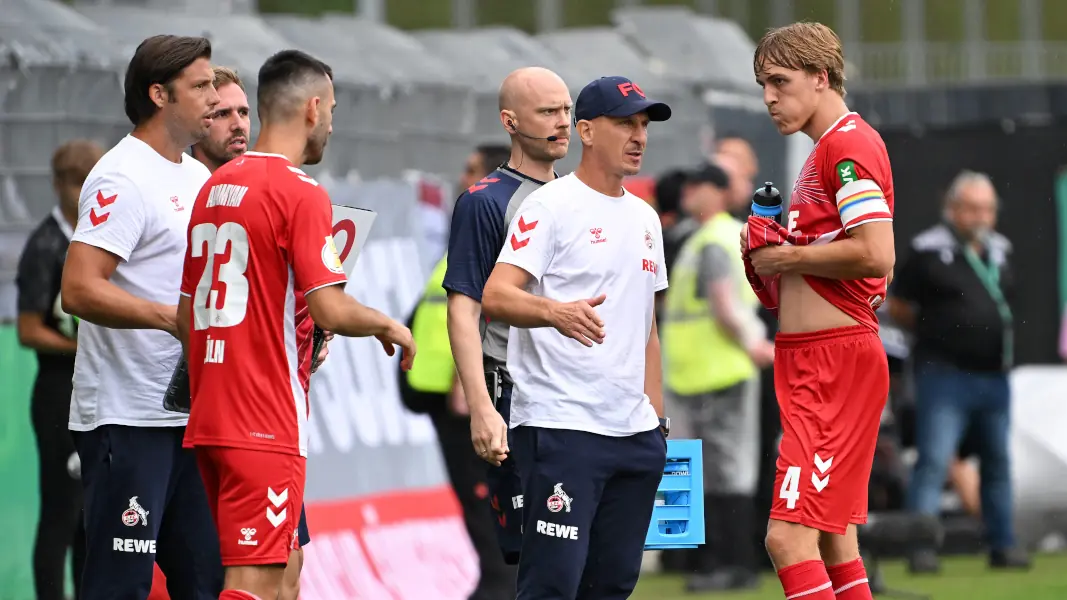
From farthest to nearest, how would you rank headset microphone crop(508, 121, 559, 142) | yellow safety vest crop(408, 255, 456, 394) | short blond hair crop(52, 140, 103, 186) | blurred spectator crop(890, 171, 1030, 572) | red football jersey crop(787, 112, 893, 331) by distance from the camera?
blurred spectator crop(890, 171, 1030, 572) → yellow safety vest crop(408, 255, 456, 394) → short blond hair crop(52, 140, 103, 186) → headset microphone crop(508, 121, 559, 142) → red football jersey crop(787, 112, 893, 331)

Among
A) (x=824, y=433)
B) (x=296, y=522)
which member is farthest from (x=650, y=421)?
(x=296, y=522)

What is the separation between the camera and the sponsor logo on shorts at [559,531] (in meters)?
6.32

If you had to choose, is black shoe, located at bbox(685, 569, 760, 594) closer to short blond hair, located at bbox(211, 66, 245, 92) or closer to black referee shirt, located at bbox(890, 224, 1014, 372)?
black referee shirt, located at bbox(890, 224, 1014, 372)

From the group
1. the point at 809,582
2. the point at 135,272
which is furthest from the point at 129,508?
the point at 809,582

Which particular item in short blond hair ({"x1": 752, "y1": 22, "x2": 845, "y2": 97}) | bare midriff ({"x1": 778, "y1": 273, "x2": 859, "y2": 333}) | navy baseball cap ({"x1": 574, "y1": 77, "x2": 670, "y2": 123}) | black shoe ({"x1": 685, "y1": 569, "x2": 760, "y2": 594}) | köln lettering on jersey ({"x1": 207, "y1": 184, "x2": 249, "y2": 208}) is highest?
short blond hair ({"x1": 752, "y1": 22, "x2": 845, "y2": 97})

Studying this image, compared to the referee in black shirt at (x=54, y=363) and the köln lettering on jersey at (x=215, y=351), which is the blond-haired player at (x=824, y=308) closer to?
the köln lettering on jersey at (x=215, y=351)

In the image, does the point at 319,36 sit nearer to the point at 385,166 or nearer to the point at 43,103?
the point at 385,166

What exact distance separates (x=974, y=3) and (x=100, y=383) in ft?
61.2

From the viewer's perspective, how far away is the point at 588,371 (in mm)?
6402

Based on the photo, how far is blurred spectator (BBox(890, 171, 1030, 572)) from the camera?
12.7 meters

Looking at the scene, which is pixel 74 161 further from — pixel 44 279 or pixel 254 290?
pixel 254 290

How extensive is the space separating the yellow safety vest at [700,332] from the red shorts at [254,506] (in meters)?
6.05

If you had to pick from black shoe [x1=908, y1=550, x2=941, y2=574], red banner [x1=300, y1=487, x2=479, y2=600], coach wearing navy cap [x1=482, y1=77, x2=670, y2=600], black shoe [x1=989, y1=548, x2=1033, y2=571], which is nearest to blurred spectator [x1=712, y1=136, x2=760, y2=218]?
black shoe [x1=908, y1=550, x2=941, y2=574]

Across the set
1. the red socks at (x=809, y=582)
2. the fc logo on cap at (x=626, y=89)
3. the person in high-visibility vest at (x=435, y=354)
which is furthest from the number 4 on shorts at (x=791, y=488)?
the person in high-visibility vest at (x=435, y=354)
